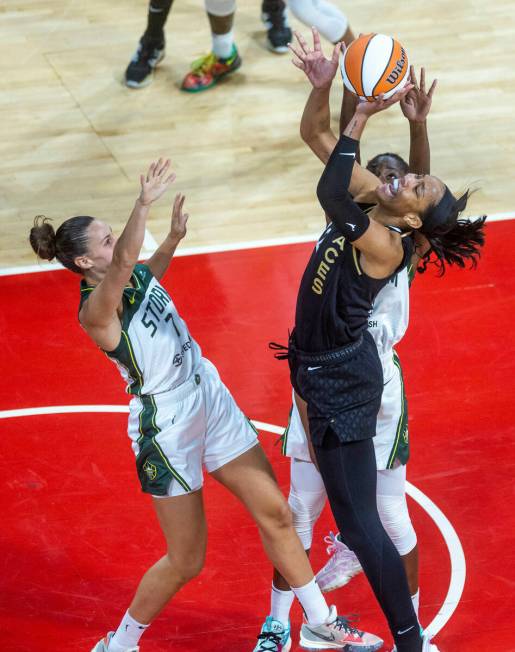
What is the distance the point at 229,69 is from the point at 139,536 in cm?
542

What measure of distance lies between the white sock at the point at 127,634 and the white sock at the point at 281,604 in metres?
0.56

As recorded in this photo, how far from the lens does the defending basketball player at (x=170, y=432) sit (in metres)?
4.42

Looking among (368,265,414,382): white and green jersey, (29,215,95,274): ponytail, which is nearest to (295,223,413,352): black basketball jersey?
(368,265,414,382): white and green jersey

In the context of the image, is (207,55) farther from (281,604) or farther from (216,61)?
(281,604)

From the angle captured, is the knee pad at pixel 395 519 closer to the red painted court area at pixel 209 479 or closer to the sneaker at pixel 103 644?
the red painted court area at pixel 209 479

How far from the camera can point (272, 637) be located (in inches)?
188

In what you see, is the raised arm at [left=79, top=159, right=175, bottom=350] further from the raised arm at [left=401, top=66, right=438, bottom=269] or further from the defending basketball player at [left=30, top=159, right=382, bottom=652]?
the raised arm at [left=401, top=66, right=438, bottom=269]

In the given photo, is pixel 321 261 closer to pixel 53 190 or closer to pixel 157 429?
pixel 157 429

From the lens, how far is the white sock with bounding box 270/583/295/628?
15.7ft

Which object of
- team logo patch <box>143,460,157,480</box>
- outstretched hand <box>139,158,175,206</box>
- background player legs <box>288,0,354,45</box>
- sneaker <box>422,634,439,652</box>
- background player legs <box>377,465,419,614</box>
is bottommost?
sneaker <box>422,634,439,652</box>

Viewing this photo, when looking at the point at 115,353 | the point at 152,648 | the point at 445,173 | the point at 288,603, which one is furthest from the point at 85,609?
the point at 445,173

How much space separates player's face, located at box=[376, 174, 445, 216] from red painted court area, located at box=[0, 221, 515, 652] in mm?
1853

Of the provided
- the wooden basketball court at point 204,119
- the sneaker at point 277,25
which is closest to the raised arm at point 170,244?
the wooden basketball court at point 204,119

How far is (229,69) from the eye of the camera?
9.78m
